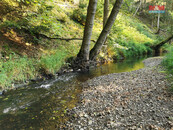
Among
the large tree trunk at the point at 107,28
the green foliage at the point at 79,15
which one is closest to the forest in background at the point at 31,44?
the large tree trunk at the point at 107,28

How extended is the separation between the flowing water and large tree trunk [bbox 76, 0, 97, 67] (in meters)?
2.85

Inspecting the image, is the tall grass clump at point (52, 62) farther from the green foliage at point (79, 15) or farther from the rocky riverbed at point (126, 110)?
the green foliage at point (79, 15)

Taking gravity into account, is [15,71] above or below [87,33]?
below

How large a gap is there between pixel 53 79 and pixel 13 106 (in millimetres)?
2893

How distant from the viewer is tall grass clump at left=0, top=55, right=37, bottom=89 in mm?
5457

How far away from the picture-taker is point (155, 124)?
2863mm

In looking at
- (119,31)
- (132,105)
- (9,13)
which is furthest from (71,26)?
(132,105)

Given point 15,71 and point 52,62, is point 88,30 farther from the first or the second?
point 15,71

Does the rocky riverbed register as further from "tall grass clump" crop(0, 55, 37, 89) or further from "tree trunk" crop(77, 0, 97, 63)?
"tree trunk" crop(77, 0, 97, 63)

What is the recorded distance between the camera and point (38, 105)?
15.0 ft

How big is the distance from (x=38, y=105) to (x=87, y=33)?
18.1 feet

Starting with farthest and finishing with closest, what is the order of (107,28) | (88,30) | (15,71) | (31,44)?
(107,28)
(88,30)
(31,44)
(15,71)

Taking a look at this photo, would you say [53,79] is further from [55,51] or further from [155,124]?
[155,124]

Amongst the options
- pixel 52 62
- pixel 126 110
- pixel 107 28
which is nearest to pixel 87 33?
pixel 107 28
